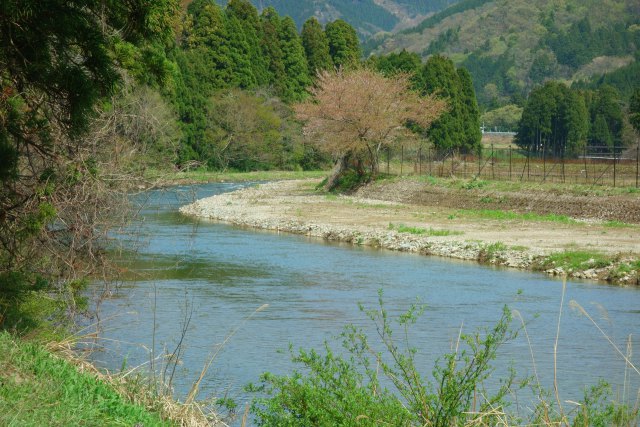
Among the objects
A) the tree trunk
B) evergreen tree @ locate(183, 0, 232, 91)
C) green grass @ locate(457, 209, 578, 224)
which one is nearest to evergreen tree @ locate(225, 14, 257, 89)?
evergreen tree @ locate(183, 0, 232, 91)

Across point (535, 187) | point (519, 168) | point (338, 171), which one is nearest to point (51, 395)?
point (535, 187)

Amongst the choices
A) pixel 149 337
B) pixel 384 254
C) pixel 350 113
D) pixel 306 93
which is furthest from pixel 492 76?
pixel 149 337

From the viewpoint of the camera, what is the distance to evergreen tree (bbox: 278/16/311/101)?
7588 cm

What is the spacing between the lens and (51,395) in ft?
24.2

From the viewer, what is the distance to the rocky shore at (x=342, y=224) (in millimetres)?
24750

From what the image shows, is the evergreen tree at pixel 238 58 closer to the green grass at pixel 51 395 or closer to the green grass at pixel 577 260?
the green grass at pixel 577 260

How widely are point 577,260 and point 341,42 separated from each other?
61191mm

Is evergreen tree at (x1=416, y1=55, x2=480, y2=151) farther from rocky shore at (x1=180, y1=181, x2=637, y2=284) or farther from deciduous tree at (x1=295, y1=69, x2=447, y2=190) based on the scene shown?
rocky shore at (x1=180, y1=181, x2=637, y2=284)

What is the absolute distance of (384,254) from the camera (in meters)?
27.4

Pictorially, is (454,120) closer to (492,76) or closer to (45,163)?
(45,163)

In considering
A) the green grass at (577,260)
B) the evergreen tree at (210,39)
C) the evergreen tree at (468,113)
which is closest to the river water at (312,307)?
the green grass at (577,260)

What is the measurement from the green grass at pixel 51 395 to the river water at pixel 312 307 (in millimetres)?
1407

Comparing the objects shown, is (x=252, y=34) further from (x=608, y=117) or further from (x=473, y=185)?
(x=608, y=117)

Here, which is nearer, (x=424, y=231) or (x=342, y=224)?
(x=424, y=231)
